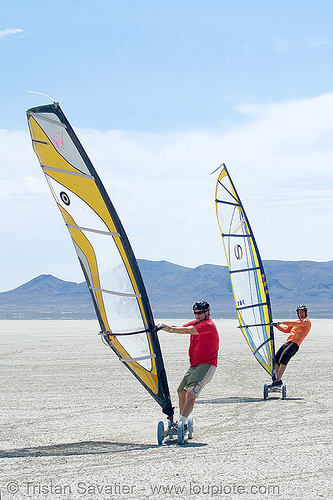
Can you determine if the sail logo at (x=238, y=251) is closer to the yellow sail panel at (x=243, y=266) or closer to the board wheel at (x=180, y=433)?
the yellow sail panel at (x=243, y=266)

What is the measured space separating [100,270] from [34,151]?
1.32 metres

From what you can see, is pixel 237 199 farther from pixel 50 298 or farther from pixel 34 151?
pixel 50 298

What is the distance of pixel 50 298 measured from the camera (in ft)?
572

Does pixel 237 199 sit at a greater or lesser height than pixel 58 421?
greater

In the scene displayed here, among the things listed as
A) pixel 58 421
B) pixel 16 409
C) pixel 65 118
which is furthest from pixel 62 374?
pixel 65 118

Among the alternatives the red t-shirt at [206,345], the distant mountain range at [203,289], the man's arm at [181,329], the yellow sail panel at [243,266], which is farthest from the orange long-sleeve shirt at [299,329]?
the distant mountain range at [203,289]

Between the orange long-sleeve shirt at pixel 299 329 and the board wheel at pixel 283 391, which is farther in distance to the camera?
the orange long-sleeve shirt at pixel 299 329

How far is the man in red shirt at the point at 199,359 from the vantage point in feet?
18.6

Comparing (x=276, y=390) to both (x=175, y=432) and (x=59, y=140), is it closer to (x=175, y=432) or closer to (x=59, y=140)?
(x=175, y=432)

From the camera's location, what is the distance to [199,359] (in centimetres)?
578

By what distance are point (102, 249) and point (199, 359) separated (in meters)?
1.41

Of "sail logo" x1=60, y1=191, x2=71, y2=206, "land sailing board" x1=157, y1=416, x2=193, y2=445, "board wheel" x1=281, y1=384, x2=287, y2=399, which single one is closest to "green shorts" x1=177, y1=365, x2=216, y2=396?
"land sailing board" x1=157, y1=416, x2=193, y2=445

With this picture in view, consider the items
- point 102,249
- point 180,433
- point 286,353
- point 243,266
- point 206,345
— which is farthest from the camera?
point 243,266

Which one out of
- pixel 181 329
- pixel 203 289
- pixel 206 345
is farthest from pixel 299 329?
pixel 203 289
